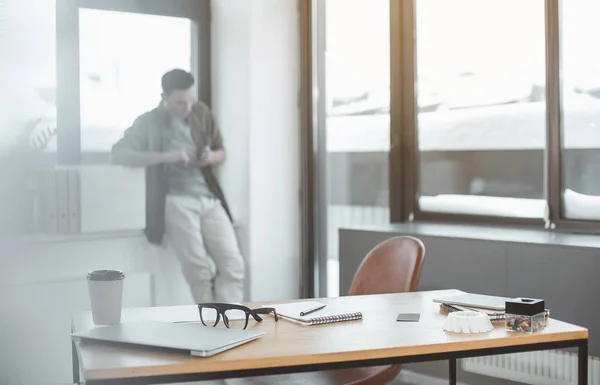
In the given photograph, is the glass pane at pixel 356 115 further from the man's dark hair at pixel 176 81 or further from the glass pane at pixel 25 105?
the glass pane at pixel 25 105

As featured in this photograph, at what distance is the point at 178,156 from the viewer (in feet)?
14.2

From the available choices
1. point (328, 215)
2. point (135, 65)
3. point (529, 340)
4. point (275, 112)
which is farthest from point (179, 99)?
point (529, 340)

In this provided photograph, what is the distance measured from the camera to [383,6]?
4434mm

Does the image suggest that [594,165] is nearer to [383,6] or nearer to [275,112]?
[383,6]

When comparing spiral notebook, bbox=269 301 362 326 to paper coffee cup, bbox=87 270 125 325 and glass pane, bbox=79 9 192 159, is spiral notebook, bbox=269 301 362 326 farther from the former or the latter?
glass pane, bbox=79 9 192 159

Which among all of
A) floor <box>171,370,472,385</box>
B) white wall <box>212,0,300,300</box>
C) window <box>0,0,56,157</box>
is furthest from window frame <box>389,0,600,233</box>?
window <box>0,0,56,157</box>

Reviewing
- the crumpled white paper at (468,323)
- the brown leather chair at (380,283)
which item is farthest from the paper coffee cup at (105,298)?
the crumpled white paper at (468,323)

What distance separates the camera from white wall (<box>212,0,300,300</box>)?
14.8ft

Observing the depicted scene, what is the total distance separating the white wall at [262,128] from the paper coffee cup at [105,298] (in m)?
2.54

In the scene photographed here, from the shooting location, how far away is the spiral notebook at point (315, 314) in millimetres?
2031

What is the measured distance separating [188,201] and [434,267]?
4.83 feet

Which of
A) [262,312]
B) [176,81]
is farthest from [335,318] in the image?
[176,81]

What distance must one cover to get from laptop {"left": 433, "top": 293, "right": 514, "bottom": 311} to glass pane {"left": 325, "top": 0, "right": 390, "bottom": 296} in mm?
2177

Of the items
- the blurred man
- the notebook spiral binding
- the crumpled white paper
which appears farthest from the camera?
the blurred man
